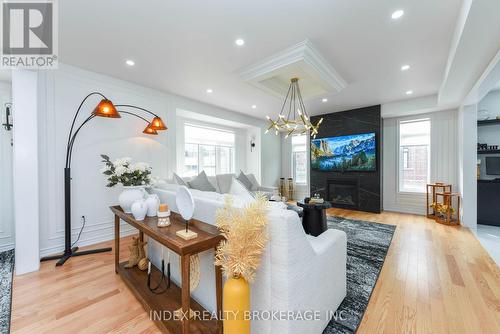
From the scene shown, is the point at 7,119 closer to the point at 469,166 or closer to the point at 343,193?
the point at 343,193

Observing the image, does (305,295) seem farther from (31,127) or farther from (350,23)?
(31,127)

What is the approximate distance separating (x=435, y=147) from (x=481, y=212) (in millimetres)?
1527

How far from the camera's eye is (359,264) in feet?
8.11

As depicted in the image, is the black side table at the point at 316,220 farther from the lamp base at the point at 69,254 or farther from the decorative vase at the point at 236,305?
the lamp base at the point at 69,254

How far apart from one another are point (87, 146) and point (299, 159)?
19.1ft

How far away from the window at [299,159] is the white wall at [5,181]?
6557 millimetres

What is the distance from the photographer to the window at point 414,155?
4793mm

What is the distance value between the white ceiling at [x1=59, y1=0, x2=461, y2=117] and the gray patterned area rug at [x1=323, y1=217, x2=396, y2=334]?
2.66 meters

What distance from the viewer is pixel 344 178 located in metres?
5.49

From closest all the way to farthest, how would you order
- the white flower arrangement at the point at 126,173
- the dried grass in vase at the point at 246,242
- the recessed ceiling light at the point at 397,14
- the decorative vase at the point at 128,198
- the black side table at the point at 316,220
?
1. the dried grass in vase at the point at 246,242
2. the recessed ceiling light at the point at 397,14
3. the decorative vase at the point at 128,198
4. the white flower arrangement at the point at 126,173
5. the black side table at the point at 316,220

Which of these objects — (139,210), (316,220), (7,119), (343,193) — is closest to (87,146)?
(7,119)

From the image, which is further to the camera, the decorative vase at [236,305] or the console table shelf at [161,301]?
the console table shelf at [161,301]

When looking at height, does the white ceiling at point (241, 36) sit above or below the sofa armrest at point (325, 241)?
above

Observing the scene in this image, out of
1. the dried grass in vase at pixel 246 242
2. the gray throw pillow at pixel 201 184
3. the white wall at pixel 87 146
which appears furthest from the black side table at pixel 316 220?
the white wall at pixel 87 146
